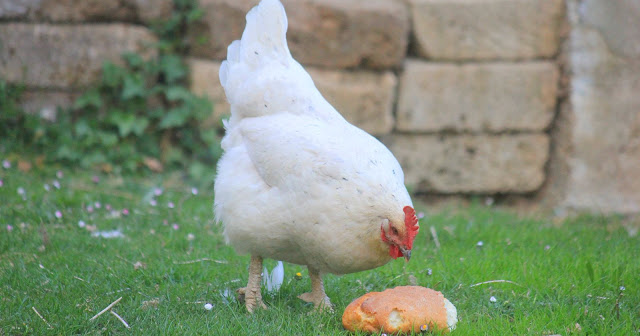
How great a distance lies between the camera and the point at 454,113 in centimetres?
641

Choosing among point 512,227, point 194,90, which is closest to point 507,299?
point 512,227

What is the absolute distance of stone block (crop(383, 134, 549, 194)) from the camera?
6.51 metres

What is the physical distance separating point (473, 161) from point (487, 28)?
4.33 feet

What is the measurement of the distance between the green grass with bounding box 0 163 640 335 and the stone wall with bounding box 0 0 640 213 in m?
1.11

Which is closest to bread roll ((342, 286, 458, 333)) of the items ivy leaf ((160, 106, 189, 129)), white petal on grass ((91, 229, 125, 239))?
white petal on grass ((91, 229, 125, 239))

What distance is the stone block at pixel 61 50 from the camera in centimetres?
598

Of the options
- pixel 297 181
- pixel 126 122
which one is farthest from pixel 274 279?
pixel 126 122

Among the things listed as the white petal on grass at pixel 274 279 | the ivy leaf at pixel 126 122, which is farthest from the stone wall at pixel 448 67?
the white petal on grass at pixel 274 279

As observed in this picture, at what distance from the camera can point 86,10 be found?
19.8 feet

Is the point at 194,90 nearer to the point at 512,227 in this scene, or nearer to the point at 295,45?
the point at 295,45

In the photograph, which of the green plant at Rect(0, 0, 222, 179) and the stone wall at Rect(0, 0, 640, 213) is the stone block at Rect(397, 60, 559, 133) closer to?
the stone wall at Rect(0, 0, 640, 213)

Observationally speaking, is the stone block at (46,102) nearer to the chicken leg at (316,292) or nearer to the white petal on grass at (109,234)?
the white petal on grass at (109,234)

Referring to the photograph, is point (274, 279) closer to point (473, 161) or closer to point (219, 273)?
point (219, 273)

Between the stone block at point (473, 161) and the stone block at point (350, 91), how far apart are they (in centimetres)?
32
